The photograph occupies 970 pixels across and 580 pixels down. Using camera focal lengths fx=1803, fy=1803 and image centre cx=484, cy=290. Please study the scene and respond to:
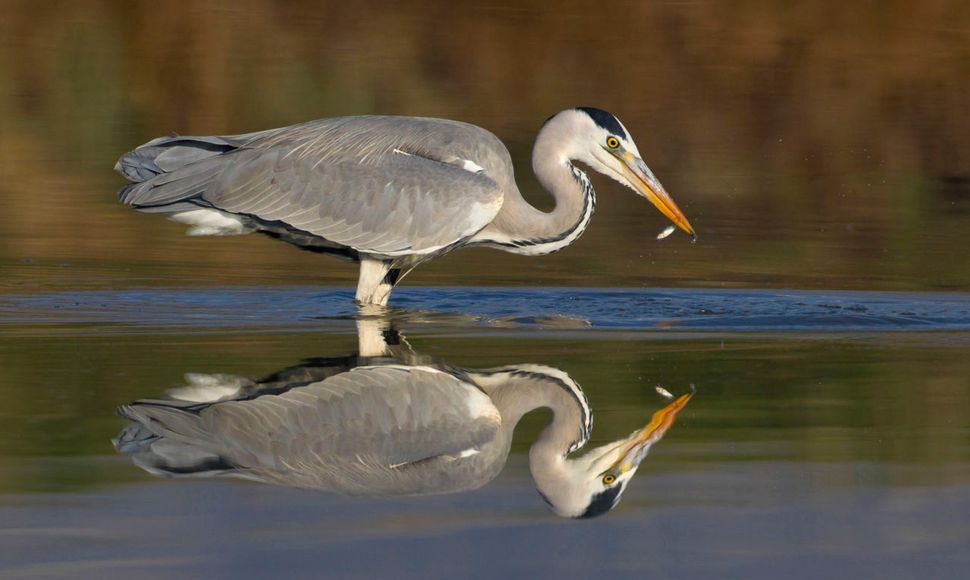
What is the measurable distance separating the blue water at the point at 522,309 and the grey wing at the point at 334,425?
196 cm

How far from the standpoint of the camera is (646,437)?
240 inches

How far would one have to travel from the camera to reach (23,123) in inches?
614

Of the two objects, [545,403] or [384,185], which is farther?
[384,185]

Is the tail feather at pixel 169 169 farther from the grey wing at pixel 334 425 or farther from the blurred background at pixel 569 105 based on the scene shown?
the grey wing at pixel 334 425

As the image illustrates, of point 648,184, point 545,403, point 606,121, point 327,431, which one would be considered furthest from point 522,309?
point 327,431

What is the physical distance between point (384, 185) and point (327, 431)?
11.6 feet

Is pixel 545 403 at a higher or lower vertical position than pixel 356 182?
lower

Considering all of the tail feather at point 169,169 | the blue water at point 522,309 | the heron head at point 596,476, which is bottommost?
the blue water at point 522,309

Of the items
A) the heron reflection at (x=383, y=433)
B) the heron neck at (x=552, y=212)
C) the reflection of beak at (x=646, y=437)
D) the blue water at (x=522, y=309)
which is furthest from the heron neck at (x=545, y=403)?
the heron neck at (x=552, y=212)

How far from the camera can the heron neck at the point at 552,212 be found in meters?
9.48

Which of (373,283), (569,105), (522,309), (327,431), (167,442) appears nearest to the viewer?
(167,442)

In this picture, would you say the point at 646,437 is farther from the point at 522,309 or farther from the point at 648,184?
the point at 648,184

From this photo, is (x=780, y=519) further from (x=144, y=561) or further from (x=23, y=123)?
(x=23, y=123)

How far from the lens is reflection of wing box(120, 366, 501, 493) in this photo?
561cm
